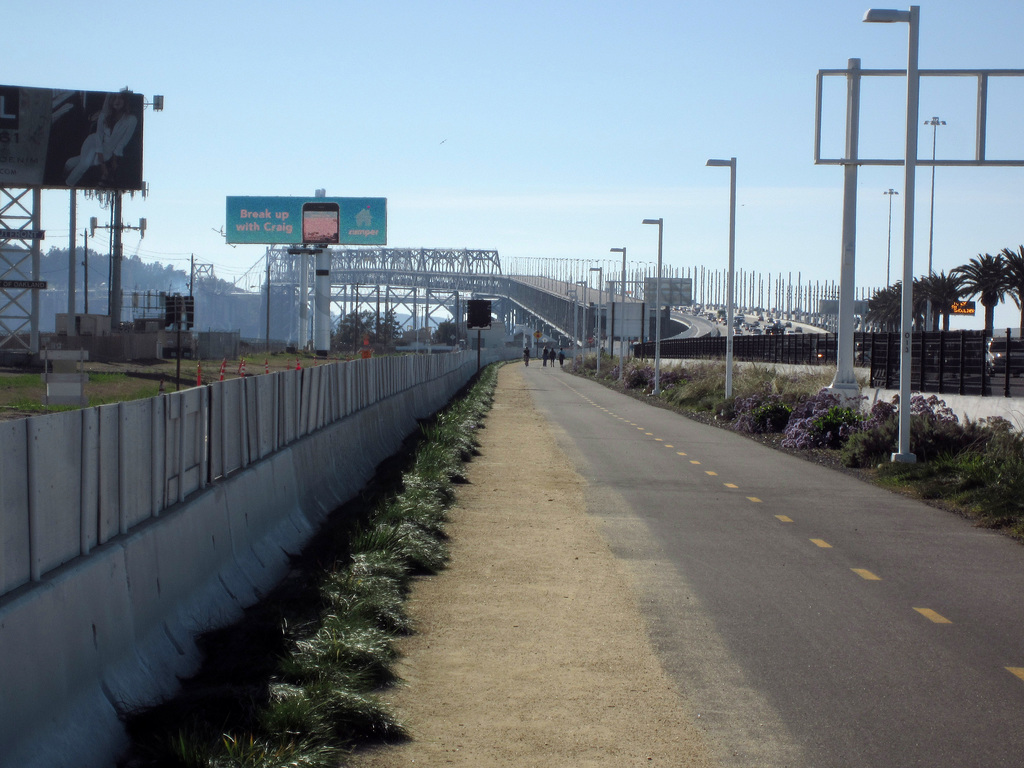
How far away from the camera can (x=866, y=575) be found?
9.17 metres

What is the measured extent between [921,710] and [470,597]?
3.52 metres

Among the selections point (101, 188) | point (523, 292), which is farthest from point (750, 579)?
point (523, 292)

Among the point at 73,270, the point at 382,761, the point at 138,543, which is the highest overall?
the point at 73,270

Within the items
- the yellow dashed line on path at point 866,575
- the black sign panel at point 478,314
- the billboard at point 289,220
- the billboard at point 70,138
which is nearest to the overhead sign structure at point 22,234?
the billboard at point 70,138

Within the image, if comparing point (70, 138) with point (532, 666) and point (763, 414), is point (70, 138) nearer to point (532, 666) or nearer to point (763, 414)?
point (763, 414)

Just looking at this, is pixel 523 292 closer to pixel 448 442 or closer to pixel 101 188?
pixel 101 188

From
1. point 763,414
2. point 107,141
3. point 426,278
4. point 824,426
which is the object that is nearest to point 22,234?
point 107,141

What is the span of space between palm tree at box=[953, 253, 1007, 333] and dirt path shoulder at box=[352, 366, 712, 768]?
62.8 metres

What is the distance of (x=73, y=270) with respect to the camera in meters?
58.8

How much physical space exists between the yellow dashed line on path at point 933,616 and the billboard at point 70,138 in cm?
4919

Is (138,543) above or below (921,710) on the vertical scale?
above

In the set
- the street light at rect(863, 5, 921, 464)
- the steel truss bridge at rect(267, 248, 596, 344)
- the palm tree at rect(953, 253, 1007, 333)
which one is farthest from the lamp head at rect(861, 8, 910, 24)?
the steel truss bridge at rect(267, 248, 596, 344)

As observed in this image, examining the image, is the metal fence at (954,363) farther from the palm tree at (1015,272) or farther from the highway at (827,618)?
the palm tree at (1015,272)

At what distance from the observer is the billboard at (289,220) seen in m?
80.6
